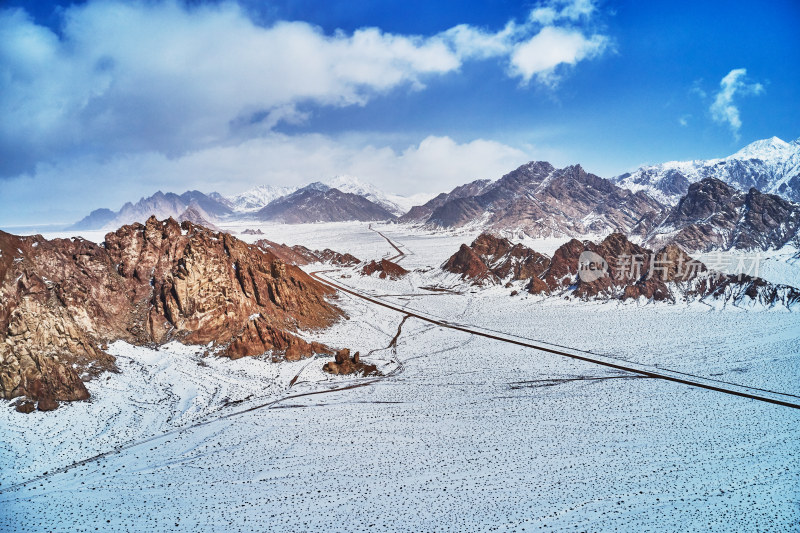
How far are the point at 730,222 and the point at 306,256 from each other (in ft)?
408

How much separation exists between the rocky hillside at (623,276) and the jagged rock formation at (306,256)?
131ft

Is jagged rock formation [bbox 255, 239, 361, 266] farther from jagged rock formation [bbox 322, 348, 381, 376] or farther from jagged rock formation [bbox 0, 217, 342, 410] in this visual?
jagged rock formation [bbox 322, 348, 381, 376]

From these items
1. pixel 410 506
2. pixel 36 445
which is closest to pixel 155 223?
pixel 36 445

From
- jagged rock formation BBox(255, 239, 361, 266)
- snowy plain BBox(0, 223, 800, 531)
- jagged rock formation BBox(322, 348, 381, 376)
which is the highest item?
jagged rock formation BBox(255, 239, 361, 266)

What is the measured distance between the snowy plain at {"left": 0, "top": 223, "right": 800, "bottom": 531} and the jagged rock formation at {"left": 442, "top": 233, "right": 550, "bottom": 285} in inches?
A: 1553

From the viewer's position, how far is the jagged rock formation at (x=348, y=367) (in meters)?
40.4

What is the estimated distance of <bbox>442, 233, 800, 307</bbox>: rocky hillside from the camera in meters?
62.8

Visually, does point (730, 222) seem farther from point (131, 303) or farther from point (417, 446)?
point (131, 303)

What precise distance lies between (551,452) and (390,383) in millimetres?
16068

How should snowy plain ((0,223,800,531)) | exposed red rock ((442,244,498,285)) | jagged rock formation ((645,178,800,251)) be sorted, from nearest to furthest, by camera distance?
snowy plain ((0,223,800,531)) → exposed red rock ((442,244,498,285)) → jagged rock formation ((645,178,800,251))

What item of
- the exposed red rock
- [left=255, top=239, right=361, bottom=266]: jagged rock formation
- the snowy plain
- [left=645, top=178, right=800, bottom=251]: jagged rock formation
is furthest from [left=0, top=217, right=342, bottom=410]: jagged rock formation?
[left=645, top=178, right=800, bottom=251]: jagged rock formation

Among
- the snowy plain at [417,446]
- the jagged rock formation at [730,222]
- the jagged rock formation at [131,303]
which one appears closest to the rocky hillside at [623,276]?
the snowy plain at [417,446]

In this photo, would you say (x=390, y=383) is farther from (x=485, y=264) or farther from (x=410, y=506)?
(x=485, y=264)

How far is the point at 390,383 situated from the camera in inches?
1491
